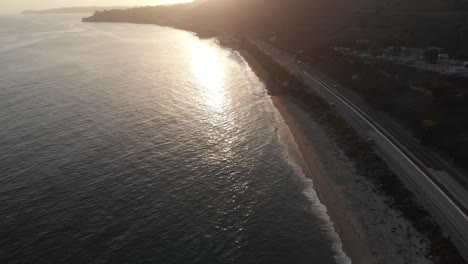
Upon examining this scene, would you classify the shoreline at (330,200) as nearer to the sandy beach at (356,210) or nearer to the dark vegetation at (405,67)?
the sandy beach at (356,210)

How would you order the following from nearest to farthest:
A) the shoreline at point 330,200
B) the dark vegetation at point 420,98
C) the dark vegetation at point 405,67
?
the shoreline at point 330,200 < the dark vegetation at point 420,98 < the dark vegetation at point 405,67

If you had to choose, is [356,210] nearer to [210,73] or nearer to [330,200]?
[330,200]

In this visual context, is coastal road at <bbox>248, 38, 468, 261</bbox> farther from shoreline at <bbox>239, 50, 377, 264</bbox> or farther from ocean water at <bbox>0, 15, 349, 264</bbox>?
ocean water at <bbox>0, 15, 349, 264</bbox>

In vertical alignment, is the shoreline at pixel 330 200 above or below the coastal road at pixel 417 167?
below

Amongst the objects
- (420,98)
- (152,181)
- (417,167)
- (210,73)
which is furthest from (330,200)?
(210,73)

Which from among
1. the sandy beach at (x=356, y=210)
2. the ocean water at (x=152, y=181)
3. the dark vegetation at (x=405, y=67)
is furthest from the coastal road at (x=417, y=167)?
the ocean water at (x=152, y=181)

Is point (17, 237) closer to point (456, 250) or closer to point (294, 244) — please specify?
point (294, 244)
